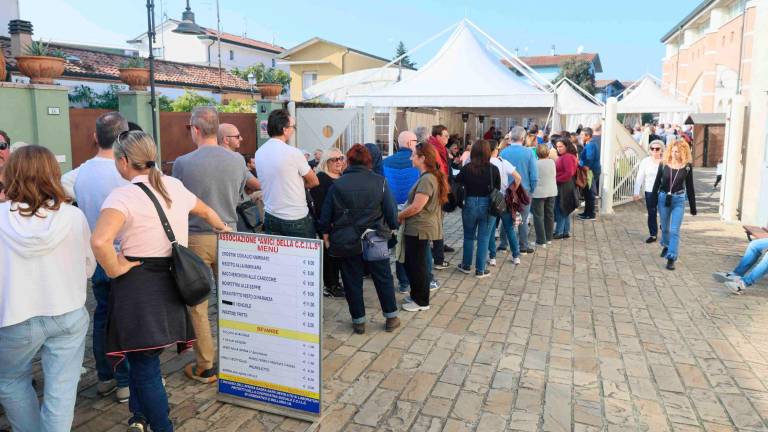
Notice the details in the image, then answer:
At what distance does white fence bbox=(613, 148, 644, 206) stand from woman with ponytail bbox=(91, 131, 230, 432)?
38.1 feet

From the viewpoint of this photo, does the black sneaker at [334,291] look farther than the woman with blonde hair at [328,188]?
Yes

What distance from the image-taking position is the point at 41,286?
2.71 metres

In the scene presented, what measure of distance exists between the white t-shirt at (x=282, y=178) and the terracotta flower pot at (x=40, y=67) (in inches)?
209

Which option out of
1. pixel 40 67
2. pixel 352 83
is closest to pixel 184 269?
pixel 40 67

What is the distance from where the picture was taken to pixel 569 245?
30.1ft

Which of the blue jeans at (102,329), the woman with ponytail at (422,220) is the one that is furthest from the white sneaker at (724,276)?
the blue jeans at (102,329)

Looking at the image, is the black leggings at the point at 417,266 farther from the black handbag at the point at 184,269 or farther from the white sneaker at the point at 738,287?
the white sneaker at the point at 738,287

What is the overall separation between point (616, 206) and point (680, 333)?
8.54 meters

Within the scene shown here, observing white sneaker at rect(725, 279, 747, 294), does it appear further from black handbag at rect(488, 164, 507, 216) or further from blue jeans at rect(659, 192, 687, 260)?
black handbag at rect(488, 164, 507, 216)

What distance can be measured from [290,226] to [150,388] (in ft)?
6.73

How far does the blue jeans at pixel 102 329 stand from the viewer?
147 inches

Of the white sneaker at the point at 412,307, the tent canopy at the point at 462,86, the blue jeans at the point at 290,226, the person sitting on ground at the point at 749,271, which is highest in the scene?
the tent canopy at the point at 462,86

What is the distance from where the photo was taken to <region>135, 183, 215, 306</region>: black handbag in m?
2.97

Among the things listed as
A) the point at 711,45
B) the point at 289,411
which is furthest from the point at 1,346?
the point at 711,45
